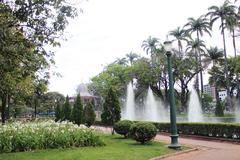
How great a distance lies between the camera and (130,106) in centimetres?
5916

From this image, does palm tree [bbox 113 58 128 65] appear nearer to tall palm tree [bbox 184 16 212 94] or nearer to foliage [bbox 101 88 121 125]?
tall palm tree [bbox 184 16 212 94]

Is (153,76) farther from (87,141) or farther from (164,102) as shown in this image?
(87,141)

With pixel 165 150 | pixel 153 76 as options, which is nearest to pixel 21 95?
pixel 165 150

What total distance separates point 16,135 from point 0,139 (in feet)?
2.33

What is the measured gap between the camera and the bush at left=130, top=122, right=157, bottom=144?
1811 centimetres

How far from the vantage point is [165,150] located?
15906 mm

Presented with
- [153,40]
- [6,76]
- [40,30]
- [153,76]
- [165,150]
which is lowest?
[165,150]

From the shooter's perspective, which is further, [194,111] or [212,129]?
[194,111]

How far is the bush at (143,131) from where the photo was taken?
713 inches

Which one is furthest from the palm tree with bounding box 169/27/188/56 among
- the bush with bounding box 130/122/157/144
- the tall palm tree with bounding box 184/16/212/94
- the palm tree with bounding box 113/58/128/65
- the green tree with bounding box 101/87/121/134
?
the bush with bounding box 130/122/157/144

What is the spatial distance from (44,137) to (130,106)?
42833mm

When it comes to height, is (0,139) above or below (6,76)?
below

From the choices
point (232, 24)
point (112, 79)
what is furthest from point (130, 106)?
point (232, 24)

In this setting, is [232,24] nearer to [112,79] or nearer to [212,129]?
[112,79]
